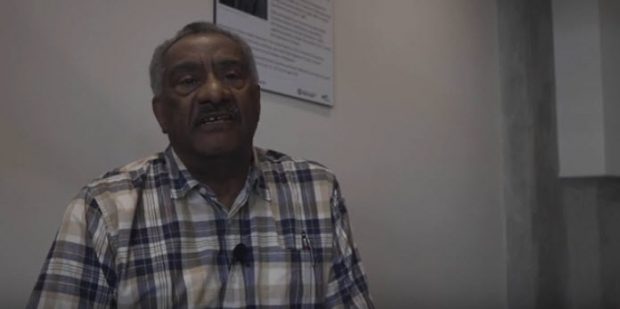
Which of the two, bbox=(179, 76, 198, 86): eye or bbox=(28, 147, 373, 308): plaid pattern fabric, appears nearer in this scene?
bbox=(28, 147, 373, 308): plaid pattern fabric

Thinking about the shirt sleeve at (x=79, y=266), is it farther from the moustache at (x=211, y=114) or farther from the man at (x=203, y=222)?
the moustache at (x=211, y=114)

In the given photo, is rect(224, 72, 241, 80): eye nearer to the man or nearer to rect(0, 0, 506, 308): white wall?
the man

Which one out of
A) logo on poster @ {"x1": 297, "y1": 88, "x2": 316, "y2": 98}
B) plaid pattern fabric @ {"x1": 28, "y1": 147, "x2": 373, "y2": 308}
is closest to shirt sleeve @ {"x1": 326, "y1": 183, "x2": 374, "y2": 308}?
plaid pattern fabric @ {"x1": 28, "y1": 147, "x2": 373, "y2": 308}

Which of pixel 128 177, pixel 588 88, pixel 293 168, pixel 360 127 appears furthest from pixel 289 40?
pixel 588 88

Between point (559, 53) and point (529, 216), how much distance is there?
0.78 m

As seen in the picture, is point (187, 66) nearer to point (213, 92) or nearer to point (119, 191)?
point (213, 92)

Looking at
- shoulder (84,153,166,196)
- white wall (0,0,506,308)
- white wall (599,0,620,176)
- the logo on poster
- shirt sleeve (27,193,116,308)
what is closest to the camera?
shirt sleeve (27,193,116,308)

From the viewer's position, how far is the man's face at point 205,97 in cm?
124

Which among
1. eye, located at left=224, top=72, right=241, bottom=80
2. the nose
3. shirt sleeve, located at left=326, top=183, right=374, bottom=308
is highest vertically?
eye, located at left=224, top=72, right=241, bottom=80

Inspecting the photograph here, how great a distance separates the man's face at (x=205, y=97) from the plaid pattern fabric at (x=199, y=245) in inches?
2.9

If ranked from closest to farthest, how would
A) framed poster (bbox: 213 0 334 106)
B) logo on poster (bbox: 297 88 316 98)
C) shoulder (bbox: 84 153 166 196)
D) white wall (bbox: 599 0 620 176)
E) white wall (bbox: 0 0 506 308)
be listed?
shoulder (bbox: 84 153 166 196)
white wall (bbox: 0 0 506 308)
framed poster (bbox: 213 0 334 106)
logo on poster (bbox: 297 88 316 98)
white wall (bbox: 599 0 620 176)

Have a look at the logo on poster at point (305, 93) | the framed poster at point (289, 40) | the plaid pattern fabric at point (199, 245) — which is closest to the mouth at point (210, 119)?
the plaid pattern fabric at point (199, 245)

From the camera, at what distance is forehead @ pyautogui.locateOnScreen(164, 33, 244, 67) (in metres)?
1.25

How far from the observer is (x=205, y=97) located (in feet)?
4.05
